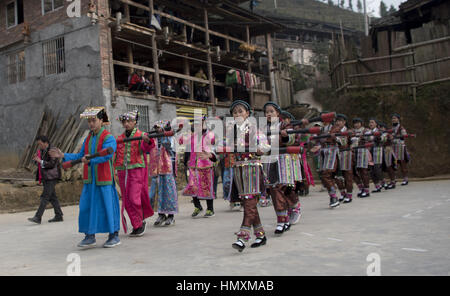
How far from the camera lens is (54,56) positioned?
671 inches

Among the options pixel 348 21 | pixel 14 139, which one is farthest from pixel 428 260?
pixel 348 21

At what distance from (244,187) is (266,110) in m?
1.29

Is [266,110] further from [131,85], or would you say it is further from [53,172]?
[131,85]

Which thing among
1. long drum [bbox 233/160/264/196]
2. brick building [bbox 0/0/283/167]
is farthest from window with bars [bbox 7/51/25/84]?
long drum [bbox 233/160/264/196]

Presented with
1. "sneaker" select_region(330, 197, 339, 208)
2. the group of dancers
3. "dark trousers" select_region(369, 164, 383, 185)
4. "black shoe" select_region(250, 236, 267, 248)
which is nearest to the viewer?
"black shoe" select_region(250, 236, 267, 248)

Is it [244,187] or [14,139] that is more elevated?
[14,139]

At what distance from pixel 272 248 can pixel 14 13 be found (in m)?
18.7

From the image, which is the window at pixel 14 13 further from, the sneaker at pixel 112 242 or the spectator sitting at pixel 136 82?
the sneaker at pixel 112 242

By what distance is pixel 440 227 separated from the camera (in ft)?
17.6

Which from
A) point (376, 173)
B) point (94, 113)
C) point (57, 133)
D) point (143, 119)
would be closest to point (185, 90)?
point (143, 119)

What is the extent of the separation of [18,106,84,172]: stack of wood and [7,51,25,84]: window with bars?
8.08 feet

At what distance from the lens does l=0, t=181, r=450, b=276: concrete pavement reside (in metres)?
3.78

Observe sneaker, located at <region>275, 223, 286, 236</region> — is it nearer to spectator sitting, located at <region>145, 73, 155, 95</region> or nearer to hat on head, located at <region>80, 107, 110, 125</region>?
hat on head, located at <region>80, 107, 110, 125</region>

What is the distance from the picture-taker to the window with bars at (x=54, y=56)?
16781 millimetres
